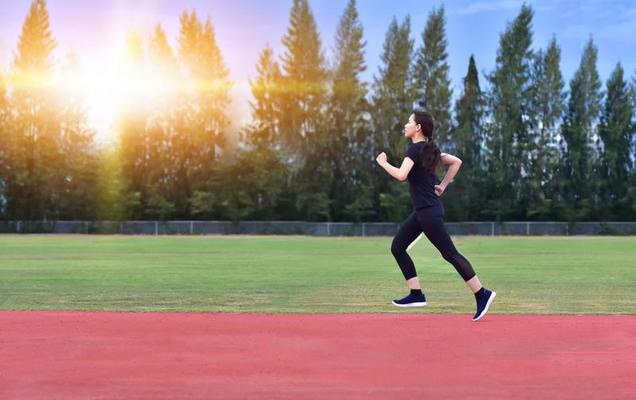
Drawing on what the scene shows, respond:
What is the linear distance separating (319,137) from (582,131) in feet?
68.9

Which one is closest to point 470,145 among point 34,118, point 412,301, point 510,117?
point 510,117

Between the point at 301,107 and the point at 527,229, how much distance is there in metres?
21.9

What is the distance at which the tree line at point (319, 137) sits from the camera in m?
65.1

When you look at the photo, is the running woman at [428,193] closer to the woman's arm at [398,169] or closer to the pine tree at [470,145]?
the woman's arm at [398,169]

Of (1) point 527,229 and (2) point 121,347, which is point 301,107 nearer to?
(1) point 527,229

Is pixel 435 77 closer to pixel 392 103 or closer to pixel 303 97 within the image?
pixel 392 103

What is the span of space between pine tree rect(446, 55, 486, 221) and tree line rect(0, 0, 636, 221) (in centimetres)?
12

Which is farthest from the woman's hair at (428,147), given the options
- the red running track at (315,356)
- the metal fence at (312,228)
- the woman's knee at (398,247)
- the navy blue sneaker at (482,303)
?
the metal fence at (312,228)

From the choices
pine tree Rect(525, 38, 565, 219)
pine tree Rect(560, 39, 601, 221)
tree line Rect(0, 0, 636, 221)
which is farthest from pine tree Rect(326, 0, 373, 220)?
pine tree Rect(560, 39, 601, 221)

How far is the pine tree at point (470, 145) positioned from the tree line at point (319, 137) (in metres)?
0.12

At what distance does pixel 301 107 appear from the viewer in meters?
70.8

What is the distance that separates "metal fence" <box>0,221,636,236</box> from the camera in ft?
195

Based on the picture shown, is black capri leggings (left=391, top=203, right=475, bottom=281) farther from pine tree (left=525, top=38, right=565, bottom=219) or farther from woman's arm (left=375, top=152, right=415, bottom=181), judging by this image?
pine tree (left=525, top=38, right=565, bottom=219)

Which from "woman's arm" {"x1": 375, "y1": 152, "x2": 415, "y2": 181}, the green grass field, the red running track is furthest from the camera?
the green grass field
